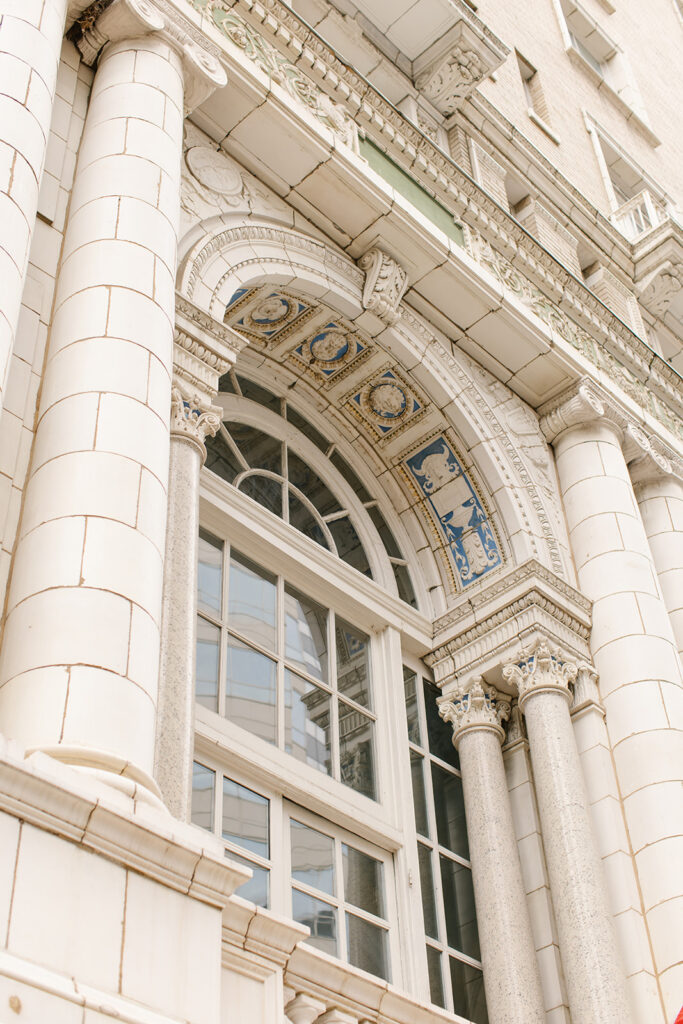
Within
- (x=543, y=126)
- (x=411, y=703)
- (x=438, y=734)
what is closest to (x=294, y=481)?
(x=411, y=703)

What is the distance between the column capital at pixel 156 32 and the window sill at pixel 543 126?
9344 millimetres

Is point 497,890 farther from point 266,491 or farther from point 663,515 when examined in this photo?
point 663,515

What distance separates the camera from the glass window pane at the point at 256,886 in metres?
8.09

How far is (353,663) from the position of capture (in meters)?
10.7

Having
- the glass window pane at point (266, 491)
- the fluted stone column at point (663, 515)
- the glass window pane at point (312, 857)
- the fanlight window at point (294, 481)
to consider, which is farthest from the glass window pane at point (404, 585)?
the glass window pane at point (312, 857)

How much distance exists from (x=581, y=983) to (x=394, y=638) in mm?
3326

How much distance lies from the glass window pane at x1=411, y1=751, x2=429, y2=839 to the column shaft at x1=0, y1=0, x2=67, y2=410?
18.2 ft

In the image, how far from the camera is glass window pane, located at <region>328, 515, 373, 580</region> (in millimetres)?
11500

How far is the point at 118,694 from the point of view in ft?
17.8

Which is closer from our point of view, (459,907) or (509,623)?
(459,907)

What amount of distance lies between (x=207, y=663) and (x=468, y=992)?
3.06 m

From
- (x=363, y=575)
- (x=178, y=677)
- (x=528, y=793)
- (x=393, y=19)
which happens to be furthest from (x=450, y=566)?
(x=393, y=19)

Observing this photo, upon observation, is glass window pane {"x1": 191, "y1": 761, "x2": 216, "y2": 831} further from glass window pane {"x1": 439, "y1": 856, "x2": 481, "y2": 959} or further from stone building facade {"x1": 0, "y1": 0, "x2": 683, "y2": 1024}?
glass window pane {"x1": 439, "y1": 856, "x2": 481, "y2": 959}

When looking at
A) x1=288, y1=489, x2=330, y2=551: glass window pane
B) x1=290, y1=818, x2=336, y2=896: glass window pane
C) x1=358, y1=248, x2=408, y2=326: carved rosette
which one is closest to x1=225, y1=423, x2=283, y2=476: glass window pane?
x1=288, y1=489, x2=330, y2=551: glass window pane
